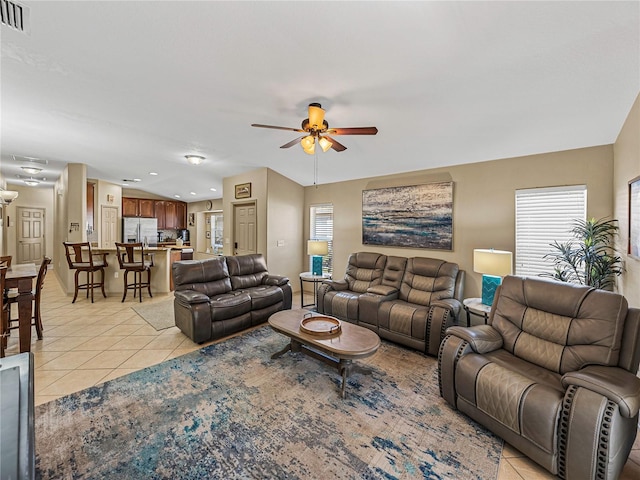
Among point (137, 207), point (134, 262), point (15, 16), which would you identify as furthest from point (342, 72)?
point (137, 207)

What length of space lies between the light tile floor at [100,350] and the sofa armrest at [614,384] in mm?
591

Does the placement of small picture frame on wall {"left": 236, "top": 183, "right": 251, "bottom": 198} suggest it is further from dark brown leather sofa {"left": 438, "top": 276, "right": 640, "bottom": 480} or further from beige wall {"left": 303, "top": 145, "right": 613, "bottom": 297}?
dark brown leather sofa {"left": 438, "top": 276, "right": 640, "bottom": 480}

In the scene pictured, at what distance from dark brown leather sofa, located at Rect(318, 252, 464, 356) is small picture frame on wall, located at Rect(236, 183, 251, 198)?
2.66 meters

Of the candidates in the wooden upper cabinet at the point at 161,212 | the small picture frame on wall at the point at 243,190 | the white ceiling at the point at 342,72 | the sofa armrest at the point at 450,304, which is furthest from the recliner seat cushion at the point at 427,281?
the wooden upper cabinet at the point at 161,212

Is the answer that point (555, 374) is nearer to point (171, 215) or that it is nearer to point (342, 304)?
point (342, 304)

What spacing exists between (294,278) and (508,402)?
4.59 m

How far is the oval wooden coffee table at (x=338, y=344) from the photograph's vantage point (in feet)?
7.38

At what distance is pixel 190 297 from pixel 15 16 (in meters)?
2.73

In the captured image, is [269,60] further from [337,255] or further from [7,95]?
[337,255]

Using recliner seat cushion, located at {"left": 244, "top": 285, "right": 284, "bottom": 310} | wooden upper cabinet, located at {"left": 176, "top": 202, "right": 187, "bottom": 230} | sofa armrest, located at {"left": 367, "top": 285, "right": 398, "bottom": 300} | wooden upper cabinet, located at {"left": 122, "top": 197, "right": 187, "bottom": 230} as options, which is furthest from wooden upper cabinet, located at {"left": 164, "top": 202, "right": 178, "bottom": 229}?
sofa armrest, located at {"left": 367, "top": 285, "right": 398, "bottom": 300}

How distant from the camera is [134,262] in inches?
205

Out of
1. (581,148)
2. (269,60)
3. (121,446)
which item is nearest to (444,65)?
(269,60)

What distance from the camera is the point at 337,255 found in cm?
548

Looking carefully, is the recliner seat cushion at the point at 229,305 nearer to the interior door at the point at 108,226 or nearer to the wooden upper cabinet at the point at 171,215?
the interior door at the point at 108,226
